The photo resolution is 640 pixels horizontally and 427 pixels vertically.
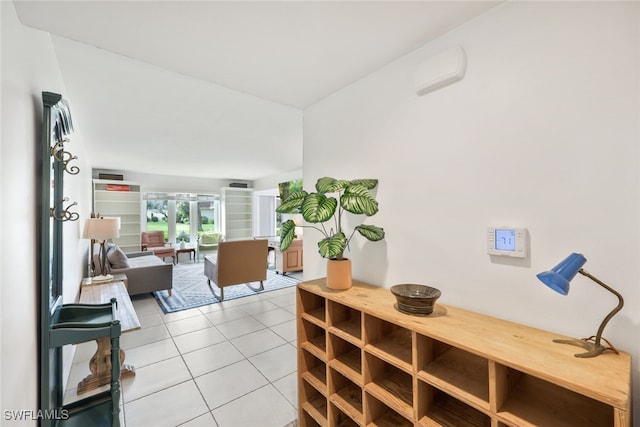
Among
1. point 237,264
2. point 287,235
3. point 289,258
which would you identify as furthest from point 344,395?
point 289,258

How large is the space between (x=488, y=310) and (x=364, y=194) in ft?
2.53

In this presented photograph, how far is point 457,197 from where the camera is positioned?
1.25m

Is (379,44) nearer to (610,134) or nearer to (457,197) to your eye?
(457,197)

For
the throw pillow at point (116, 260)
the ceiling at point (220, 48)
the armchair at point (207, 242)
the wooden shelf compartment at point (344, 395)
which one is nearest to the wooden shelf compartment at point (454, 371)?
the wooden shelf compartment at point (344, 395)

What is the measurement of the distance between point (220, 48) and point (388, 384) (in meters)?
1.93

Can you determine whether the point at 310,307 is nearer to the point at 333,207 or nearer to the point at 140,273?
the point at 333,207

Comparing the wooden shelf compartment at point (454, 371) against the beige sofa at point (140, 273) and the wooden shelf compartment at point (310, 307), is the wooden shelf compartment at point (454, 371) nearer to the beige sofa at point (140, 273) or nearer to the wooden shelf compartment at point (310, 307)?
the wooden shelf compartment at point (310, 307)

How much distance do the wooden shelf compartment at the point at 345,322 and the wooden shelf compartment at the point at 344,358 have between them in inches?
2.8

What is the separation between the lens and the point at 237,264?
165 inches

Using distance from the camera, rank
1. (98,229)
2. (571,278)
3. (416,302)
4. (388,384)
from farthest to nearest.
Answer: (98,229)
(388,384)
(416,302)
(571,278)

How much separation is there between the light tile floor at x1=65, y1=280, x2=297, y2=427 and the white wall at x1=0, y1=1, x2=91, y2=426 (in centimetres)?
92

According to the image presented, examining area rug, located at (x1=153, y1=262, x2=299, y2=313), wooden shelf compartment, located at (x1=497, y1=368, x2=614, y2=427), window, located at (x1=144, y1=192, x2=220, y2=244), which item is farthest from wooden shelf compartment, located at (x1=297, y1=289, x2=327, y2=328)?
window, located at (x1=144, y1=192, x2=220, y2=244)

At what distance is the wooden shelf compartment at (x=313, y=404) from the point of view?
59.4 inches

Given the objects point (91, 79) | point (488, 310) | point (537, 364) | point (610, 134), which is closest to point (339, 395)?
point (488, 310)
